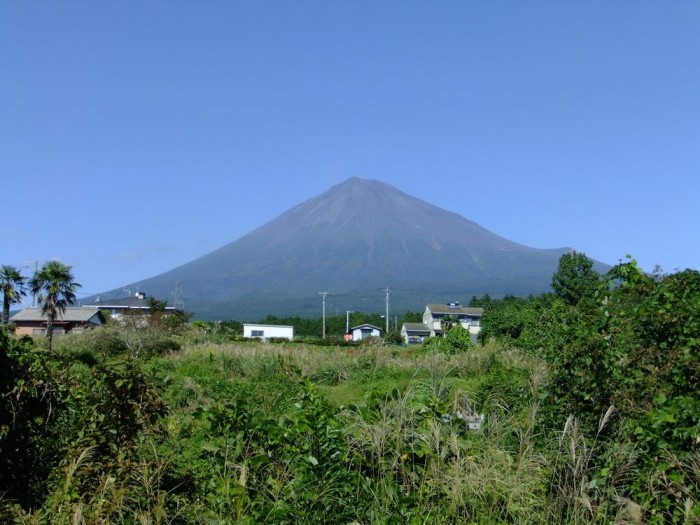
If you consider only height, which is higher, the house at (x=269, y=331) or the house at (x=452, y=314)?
the house at (x=452, y=314)

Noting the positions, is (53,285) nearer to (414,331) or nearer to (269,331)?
(269,331)

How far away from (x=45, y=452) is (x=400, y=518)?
274 centimetres

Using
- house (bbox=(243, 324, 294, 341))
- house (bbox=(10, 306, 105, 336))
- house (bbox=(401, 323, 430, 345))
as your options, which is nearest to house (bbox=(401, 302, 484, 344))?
house (bbox=(401, 323, 430, 345))

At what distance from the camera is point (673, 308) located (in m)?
7.17

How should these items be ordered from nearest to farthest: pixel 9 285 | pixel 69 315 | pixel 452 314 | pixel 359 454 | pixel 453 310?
pixel 359 454, pixel 9 285, pixel 69 315, pixel 452 314, pixel 453 310

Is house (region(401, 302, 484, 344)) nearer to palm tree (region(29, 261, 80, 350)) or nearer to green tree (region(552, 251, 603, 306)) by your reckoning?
green tree (region(552, 251, 603, 306))

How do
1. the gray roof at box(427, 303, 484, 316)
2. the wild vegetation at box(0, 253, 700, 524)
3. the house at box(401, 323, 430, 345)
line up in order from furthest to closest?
the gray roof at box(427, 303, 484, 316)
the house at box(401, 323, 430, 345)
the wild vegetation at box(0, 253, 700, 524)

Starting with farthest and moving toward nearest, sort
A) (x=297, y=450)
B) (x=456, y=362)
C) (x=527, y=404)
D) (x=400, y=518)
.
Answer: (x=456, y=362), (x=527, y=404), (x=297, y=450), (x=400, y=518)

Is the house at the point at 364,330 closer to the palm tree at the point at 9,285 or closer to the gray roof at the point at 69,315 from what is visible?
the gray roof at the point at 69,315

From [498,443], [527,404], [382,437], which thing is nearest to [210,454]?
[382,437]

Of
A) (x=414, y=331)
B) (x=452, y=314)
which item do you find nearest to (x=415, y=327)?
(x=414, y=331)

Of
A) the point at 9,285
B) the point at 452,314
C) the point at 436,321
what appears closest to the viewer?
the point at 9,285

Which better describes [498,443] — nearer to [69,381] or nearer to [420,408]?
[420,408]

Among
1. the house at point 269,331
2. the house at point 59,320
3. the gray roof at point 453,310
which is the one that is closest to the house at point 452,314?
the gray roof at point 453,310
